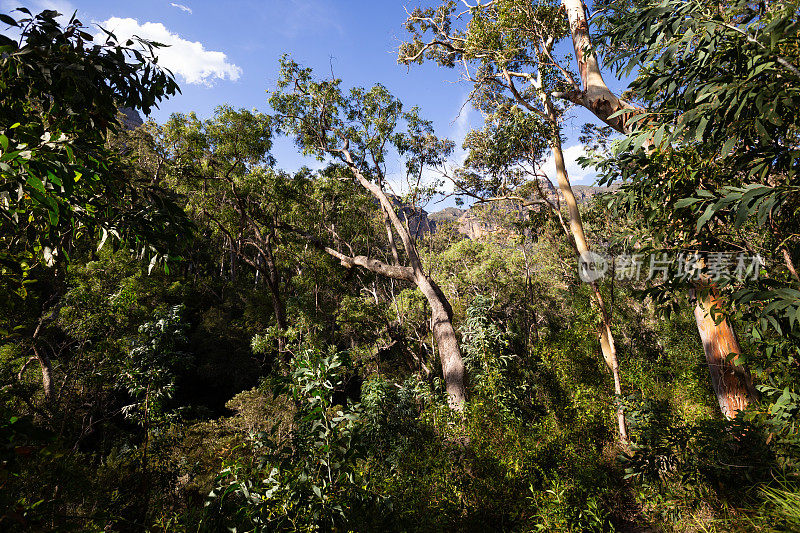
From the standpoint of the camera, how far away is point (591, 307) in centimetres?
799

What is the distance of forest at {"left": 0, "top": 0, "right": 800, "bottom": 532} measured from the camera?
179 cm

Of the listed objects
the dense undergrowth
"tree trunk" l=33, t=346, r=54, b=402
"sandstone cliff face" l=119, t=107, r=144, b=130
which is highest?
"sandstone cliff face" l=119, t=107, r=144, b=130

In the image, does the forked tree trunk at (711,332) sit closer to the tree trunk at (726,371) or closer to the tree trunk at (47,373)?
the tree trunk at (726,371)

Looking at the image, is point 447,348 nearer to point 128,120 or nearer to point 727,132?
point 727,132

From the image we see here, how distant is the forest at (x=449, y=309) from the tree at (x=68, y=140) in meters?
0.02

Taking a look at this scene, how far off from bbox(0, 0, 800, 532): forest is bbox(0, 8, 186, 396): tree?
19 mm

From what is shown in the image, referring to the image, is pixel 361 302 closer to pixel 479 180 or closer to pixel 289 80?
pixel 479 180

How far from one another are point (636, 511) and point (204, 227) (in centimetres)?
1575

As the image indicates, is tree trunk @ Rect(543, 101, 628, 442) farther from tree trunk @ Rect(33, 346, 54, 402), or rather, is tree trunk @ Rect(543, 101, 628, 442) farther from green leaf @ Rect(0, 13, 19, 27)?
tree trunk @ Rect(33, 346, 54, 402)

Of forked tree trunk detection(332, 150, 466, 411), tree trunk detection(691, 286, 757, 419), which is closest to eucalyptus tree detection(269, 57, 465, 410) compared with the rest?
forked tree trunk detection(332, 150, 466, 411)

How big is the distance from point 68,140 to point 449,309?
6557mm

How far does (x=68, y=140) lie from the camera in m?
1.57

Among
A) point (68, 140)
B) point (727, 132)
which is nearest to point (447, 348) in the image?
point (727, 132)

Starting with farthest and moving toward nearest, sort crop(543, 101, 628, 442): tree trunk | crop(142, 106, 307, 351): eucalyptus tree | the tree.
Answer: crop(142, 106, 307, 351): eucalyptus tree
crop(543, 101, 628, 442): tree trunk
the tree
